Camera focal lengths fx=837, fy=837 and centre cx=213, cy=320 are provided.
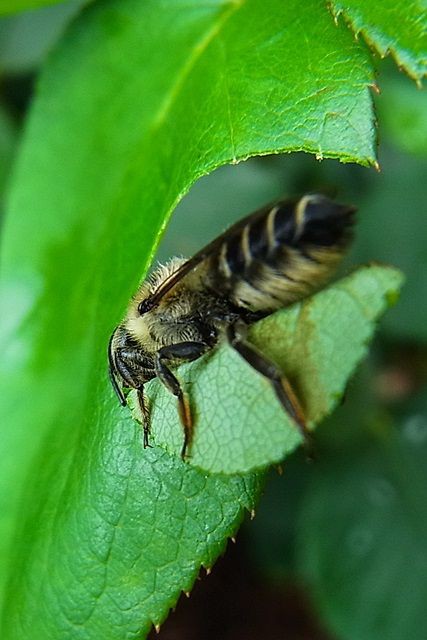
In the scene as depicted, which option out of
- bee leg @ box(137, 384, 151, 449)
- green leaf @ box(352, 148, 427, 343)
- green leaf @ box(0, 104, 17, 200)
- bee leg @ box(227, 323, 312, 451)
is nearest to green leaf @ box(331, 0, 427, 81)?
bee leg @ box(227, 323, 312, 451)

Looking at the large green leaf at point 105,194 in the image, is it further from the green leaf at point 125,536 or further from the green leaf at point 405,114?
the green leaf at point 405,114

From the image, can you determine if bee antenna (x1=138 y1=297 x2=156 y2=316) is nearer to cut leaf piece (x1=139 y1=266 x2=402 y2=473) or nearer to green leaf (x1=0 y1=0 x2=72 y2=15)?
cut leaf piece (x1=139 y1=266 x2=402 y2=473)

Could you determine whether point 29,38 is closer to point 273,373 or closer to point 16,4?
point 16,4

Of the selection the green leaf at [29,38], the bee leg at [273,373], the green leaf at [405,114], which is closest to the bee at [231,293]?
the bee leg at [273,373]

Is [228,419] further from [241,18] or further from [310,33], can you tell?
[241,18]

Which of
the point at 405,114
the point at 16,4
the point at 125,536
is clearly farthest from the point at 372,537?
the point at 16,4

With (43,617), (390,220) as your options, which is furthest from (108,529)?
(390,220)
